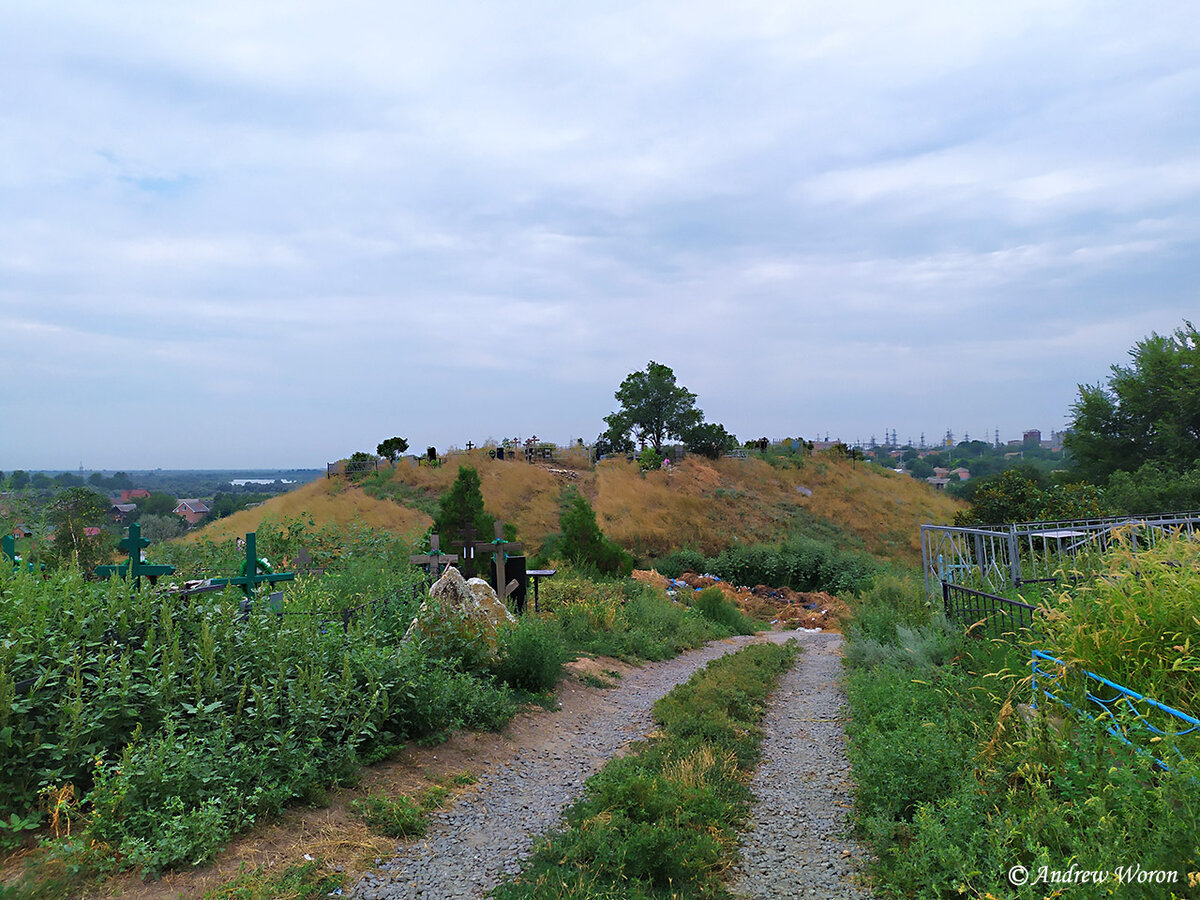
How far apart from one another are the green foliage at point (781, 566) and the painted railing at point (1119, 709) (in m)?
17.0

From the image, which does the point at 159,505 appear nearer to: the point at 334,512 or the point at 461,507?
the point at 334,512

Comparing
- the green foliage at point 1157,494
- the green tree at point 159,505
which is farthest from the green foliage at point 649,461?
the green tree at point 159,505

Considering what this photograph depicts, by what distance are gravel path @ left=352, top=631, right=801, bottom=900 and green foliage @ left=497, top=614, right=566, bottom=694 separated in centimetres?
43

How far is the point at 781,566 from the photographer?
21.2m

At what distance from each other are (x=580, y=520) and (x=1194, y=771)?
13679 millimetres

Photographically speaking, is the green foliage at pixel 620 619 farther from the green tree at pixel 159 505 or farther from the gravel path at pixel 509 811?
the green tree at pixel 159 505

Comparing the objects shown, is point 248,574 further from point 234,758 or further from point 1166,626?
point 1166,626

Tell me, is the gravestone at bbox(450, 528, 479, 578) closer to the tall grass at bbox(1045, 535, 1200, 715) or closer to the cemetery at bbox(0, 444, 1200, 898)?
the cemetery at bbox(0, 444, 1200, 898)

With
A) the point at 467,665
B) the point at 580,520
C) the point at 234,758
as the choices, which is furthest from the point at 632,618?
the point at 234,758

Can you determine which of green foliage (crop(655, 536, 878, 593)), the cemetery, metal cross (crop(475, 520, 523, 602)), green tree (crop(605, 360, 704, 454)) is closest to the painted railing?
the cemetery

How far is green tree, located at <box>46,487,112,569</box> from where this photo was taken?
897 cm

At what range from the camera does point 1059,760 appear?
11.1ft

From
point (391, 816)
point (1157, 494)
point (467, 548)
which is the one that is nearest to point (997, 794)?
point (391, 816)

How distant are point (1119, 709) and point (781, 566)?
18.2m
